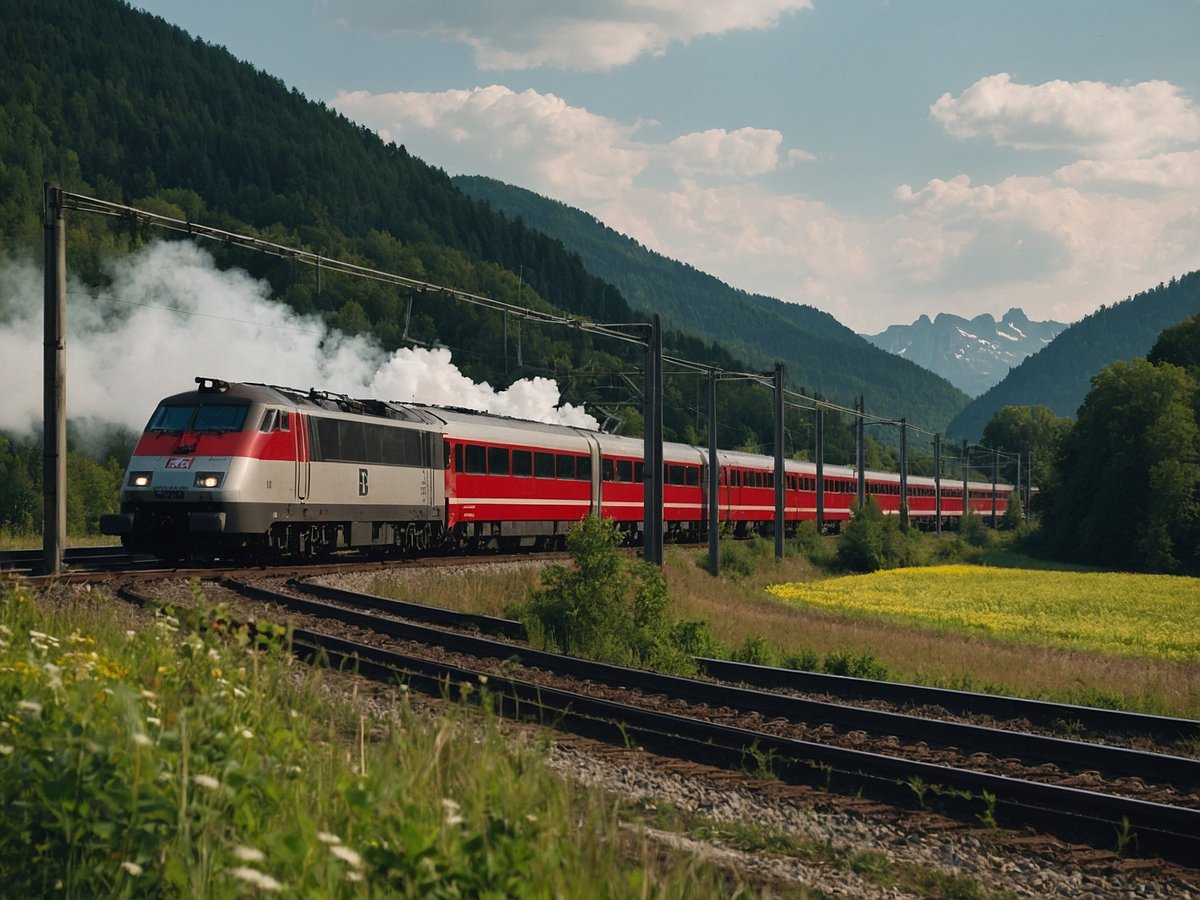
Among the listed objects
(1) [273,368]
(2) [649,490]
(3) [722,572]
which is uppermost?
(1) [273,368]

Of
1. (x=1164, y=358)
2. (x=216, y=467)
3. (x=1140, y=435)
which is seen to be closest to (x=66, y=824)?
(x=216, y=467)

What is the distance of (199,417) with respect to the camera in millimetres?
22969

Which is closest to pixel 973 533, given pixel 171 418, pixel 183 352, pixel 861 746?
pixel 183 352

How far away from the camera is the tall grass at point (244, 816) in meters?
4.40

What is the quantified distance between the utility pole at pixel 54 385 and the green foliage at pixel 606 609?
819 cm

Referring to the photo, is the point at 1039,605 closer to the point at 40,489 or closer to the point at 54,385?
the point at 54,385

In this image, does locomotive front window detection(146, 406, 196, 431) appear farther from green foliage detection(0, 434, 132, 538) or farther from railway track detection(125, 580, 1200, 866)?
green foliage detection(0, 434, 132, 538)

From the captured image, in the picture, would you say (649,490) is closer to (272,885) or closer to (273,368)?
(272,885)

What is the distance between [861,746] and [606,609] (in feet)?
24.3

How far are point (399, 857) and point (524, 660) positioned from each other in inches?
456

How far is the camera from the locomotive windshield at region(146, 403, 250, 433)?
2261cm

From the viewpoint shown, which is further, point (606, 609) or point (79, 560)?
point (79, 560)

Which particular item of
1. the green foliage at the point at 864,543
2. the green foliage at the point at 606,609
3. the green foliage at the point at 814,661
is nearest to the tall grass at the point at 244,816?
the green foliage at the point at 606,609

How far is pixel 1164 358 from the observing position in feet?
268
